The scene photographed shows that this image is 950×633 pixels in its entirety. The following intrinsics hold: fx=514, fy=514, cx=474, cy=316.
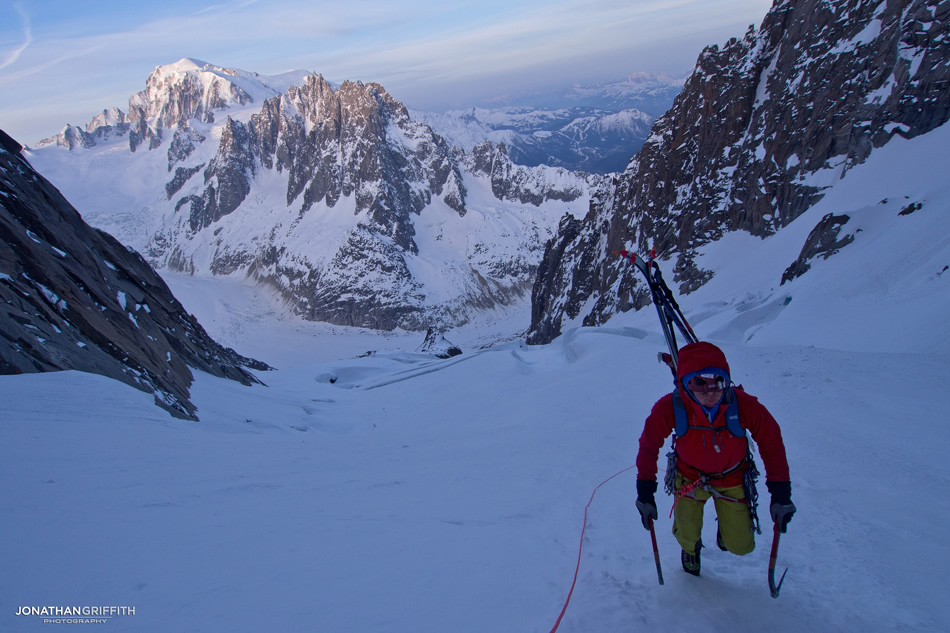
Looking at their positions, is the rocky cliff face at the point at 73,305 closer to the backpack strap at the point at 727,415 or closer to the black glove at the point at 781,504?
the backpack strap at the point at 727,415

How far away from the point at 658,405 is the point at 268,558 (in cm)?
355

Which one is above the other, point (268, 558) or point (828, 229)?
point (268, 558)

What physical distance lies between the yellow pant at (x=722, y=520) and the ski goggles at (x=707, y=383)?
0.83 metres

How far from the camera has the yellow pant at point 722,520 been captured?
420cm

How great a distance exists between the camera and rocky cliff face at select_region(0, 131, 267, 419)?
9703 millimetres

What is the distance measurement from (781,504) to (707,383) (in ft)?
3.52

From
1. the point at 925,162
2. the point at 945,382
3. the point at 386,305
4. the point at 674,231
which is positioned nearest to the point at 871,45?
the point at 925,162

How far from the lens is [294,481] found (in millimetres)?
6938

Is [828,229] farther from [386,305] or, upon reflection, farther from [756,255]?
[386,305]

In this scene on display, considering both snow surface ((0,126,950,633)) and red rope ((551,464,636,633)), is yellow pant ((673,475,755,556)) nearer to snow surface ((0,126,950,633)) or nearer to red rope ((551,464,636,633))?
snow surface ((0,126,950,633))

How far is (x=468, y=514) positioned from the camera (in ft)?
20.3

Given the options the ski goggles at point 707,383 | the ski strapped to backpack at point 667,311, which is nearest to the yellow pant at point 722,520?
the ski goggles at point 707,383

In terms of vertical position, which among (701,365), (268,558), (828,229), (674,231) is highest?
(701,365)

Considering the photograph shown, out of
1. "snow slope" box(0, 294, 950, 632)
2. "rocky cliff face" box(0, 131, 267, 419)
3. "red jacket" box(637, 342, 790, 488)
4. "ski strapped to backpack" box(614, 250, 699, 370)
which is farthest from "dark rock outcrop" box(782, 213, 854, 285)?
"rocky cliff face" box(0, 131, 267, 419)
